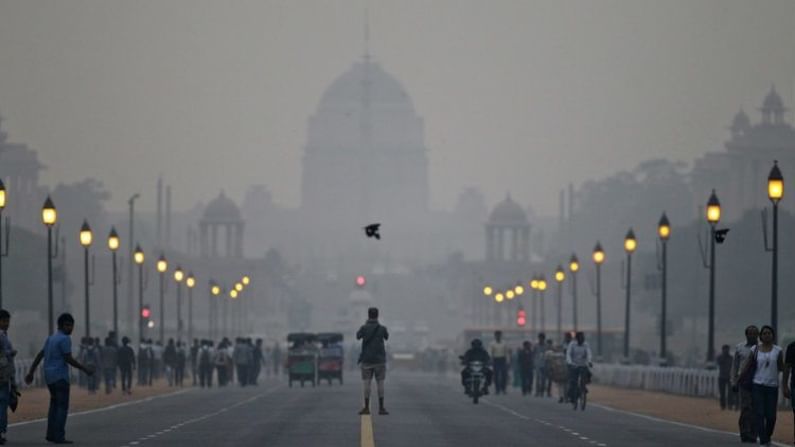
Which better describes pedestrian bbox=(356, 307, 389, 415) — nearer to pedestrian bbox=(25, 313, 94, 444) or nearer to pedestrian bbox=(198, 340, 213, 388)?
pedestrian bbox=(25, 313, 94, 444)

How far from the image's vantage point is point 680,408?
206 feet

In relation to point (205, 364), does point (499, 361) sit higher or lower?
higher

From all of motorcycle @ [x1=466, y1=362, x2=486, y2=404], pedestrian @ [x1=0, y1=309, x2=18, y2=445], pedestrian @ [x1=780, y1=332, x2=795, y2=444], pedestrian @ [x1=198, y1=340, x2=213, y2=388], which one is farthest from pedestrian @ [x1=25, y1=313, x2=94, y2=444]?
pedestrian @ [x1=198, y1=340, x2=213, y2=388]

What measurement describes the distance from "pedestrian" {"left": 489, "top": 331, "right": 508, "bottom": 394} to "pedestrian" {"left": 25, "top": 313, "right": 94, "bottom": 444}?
33.8 m

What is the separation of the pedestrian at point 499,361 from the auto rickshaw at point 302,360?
1213 cm

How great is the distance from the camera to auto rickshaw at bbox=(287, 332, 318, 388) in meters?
87.3

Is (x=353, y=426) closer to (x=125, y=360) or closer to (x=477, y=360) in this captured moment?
(x=477, y=360)

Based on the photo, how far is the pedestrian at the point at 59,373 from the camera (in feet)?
132

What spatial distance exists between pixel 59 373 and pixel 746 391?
10895mm

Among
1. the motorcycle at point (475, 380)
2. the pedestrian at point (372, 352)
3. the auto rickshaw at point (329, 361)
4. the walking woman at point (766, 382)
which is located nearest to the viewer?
the walking woman at point (766, 382)

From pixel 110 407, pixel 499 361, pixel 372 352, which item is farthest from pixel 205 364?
pixel 372 352

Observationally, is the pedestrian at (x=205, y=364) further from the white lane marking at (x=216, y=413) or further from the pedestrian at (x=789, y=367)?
the pedestrian at (x=789, y=367)

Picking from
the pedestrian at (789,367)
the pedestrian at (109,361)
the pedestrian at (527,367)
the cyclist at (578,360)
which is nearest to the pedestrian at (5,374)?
the pedestrian at (789,367)

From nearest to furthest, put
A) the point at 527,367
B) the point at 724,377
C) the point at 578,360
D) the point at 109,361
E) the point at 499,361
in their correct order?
1. the point at 724,377
2. the point at 578,360
3. the point at 109,361
4. the point at 499,361
5. the point at 527,367
